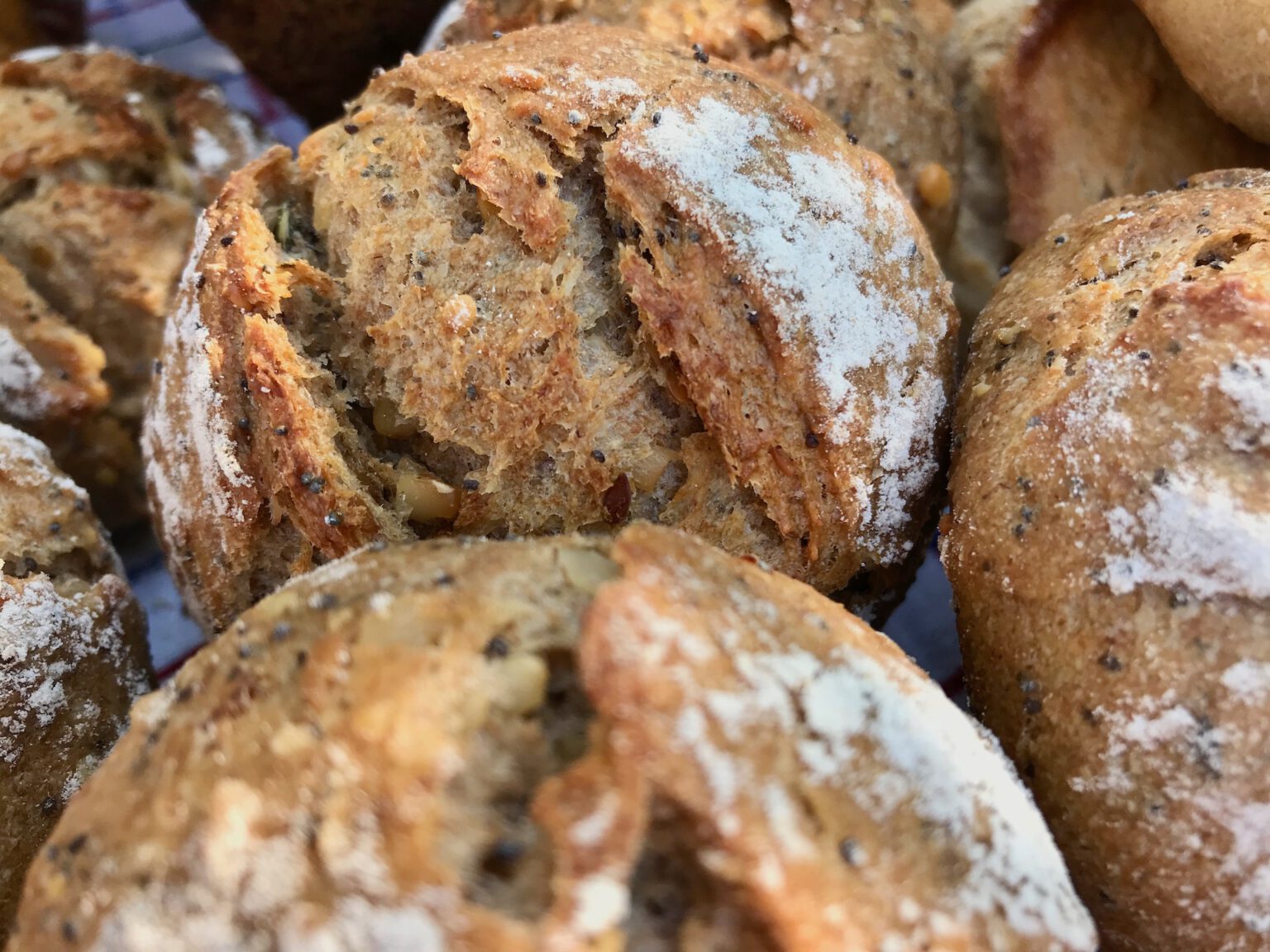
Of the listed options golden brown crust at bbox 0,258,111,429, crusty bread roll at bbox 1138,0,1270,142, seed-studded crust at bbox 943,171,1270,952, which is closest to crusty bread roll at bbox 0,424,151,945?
golden brown crust at bbox 0,258,111,429

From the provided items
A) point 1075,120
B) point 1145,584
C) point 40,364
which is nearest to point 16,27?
point 40,364

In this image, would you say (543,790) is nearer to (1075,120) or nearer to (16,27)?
(1075,120)

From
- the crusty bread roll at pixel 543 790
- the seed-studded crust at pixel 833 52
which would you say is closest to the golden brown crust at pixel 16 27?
the seed-studded crust at pixel 833 52

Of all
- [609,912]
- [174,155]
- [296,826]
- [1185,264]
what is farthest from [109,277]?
[1185,264]

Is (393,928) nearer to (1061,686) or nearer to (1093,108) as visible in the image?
(1061,686)

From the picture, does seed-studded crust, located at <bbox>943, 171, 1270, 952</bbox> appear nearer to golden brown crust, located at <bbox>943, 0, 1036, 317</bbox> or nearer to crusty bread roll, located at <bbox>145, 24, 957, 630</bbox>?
crusty bread roll, located at <bbox>145, 24, 957, 630</bbox>

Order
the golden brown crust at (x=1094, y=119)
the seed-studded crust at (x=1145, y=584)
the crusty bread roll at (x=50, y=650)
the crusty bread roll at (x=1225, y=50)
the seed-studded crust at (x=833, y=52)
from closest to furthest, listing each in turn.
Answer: the seed-studded crust at (x=1145, y=584) → the crusty bread roll at (x=50, y=650) → the crusty bread roll at (x=1225, y=50) → the seed-studded crust at (x=833, y=52) → the golden brown crust at (x=1094, y=119)

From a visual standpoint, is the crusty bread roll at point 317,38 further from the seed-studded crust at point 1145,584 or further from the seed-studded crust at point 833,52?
the seed-studded crust at point 1145,584
